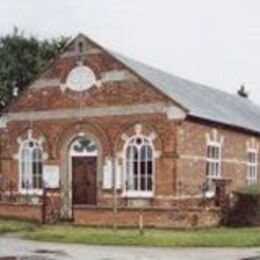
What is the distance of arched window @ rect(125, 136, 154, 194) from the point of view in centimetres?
3412

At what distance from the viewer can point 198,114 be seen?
3450 cm

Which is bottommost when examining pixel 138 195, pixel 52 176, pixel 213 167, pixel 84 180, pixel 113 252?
pixel 113 252

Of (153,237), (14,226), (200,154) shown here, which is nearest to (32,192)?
(14,226)

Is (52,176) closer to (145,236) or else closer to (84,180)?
(84,180)

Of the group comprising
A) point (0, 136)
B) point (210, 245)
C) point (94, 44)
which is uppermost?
point (94, 44)

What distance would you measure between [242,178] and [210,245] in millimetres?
15443

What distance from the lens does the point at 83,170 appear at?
35.9 metres

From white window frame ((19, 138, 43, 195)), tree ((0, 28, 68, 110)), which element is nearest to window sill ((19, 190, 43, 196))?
white window frame ((19, 138, 43, 195))

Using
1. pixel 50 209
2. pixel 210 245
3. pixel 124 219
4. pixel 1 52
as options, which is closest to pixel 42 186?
pixel 50 209

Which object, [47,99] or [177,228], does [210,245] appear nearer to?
[177,228]

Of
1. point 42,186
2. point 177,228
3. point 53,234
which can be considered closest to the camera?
point 53,234

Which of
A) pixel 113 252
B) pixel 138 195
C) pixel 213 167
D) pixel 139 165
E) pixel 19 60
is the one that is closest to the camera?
pixel 113 252

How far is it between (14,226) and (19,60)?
27378mm

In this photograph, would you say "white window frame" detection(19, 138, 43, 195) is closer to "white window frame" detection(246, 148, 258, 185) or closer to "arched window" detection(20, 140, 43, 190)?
"arched window" detection(20, 140, 43, 190)
